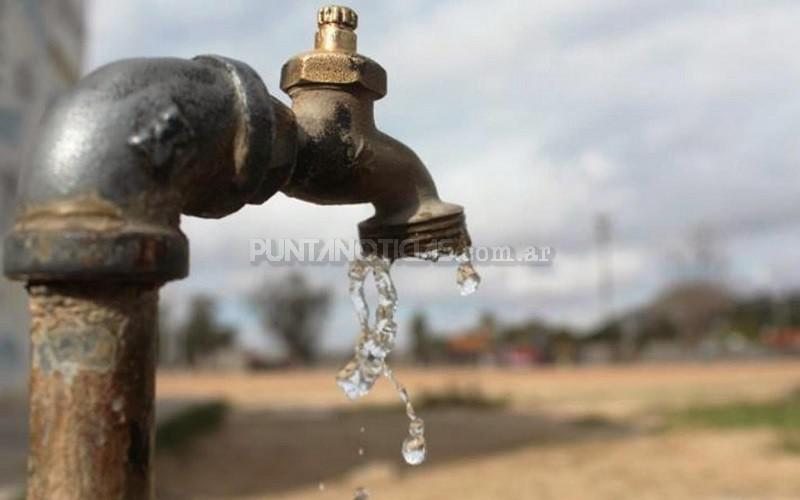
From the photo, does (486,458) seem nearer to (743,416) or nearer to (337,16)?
(743,416)

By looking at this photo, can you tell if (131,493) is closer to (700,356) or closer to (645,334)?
(700,356)

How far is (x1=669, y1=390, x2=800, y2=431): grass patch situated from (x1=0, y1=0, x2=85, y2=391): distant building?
290 inches

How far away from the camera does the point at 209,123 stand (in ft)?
3.21

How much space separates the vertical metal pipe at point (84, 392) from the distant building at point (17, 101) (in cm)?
874

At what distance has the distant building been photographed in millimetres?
9398

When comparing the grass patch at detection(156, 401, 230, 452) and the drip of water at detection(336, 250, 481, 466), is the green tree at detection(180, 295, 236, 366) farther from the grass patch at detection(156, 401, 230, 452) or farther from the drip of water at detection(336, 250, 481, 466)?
the drip of water at detection(336, 250, 481, 466)

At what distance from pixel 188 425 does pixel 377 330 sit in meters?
7.35

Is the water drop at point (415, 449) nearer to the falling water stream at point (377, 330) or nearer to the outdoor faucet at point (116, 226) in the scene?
the falling water stream at point (377, 330)

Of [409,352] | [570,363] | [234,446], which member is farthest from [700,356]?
[234,446]

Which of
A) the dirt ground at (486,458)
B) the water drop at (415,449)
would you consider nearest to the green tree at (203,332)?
the dirt ground at (486,458)

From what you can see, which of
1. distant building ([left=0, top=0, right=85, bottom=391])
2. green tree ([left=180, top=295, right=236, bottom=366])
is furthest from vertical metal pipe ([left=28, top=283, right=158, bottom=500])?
green tree ([left=180, top=295, right=236, bottom=366])

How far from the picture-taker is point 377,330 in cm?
149

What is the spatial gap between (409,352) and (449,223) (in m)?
42.1

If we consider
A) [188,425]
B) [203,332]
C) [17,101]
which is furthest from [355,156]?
[203,332]
